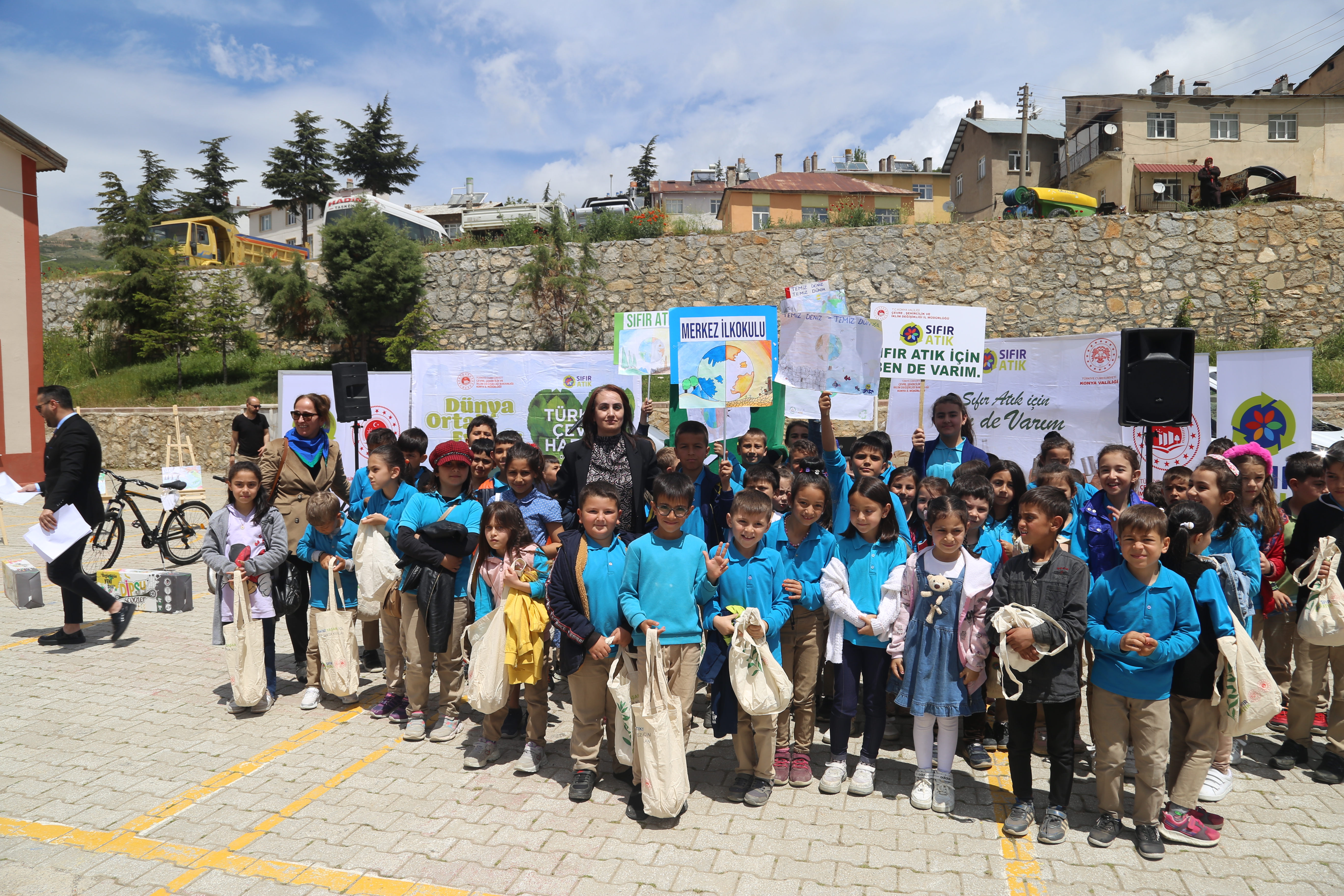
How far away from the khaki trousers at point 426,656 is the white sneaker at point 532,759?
601 millimetres

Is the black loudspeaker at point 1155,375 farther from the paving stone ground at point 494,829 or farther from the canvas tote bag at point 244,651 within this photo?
the canvas tote bag at point 244,651

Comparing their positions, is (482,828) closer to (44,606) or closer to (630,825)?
(630,825)

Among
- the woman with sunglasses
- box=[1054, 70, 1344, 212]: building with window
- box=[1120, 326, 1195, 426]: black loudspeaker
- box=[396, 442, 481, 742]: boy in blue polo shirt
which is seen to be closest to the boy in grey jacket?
box=[1120, 326, 1195, 426]: black loudspeaker

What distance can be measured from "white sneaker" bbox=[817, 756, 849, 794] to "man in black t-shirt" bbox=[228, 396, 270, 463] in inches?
318

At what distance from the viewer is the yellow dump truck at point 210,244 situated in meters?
25.7

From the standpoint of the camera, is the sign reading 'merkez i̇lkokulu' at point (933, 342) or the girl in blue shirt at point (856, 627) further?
the sign reading 'merkez i̇lkokulu' at point (933, 342)

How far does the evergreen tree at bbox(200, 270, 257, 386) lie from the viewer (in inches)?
862

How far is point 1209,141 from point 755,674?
123ft

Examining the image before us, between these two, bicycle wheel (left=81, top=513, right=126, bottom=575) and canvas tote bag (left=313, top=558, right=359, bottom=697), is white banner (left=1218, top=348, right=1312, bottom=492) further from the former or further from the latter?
bicycle wheel (left=81, top=513, right=126, bottom=575)

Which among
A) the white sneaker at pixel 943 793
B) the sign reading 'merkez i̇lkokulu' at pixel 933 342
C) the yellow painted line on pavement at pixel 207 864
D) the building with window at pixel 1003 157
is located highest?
the building with window at pixel 1003 157

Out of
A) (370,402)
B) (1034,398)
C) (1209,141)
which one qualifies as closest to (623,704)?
(370,402)

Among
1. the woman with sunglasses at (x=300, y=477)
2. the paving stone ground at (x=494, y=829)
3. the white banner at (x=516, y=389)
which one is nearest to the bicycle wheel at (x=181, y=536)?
the white banner at (x=516, y=389)

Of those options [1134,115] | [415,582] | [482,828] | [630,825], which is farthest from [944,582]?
[1134,115]

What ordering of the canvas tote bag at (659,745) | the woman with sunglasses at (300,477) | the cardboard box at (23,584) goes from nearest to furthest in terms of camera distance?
the canvas tote bag at (659,745)
the woman with sunglasses at (300,477)
the cardboard box at (23,584)
